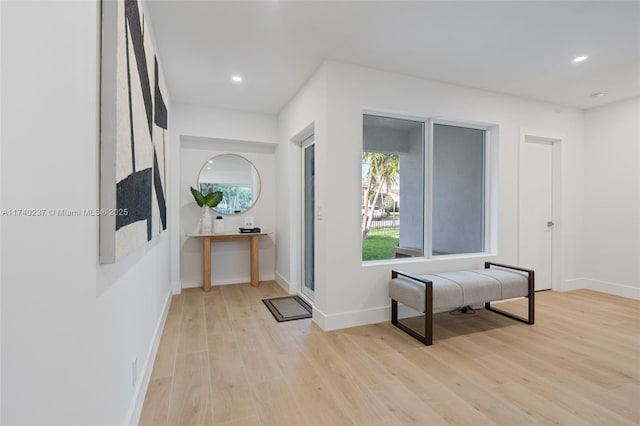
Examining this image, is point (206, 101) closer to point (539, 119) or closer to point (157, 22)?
point (157, 22)

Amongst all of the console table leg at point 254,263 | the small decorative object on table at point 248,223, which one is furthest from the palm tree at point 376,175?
the small decorative object on table at point 248,223

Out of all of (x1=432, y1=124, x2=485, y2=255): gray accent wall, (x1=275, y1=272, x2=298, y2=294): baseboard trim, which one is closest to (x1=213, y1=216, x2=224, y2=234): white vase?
(x1=275, y1=272, x2=298, y2=294): baseboard trim

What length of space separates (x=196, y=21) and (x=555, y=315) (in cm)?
451

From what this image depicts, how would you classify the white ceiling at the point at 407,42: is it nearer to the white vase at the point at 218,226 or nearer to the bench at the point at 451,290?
the white vase at the point at 218,226

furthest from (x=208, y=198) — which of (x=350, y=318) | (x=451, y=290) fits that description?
(x=451, y=290)

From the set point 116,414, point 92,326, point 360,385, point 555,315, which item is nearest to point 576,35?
point 555,315

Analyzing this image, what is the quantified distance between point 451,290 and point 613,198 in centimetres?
327

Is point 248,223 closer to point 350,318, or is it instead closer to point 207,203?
point 207,203

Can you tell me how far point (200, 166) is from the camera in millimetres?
4551

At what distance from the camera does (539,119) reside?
4082 millimetres

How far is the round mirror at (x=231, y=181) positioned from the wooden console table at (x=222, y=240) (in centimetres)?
46

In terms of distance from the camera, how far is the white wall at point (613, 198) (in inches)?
157

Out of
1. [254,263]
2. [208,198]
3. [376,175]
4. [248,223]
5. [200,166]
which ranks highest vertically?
[200,166]

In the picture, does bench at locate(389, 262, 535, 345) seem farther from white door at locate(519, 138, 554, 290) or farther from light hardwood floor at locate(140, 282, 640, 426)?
white door at locate(519, 138, 554, 290)
